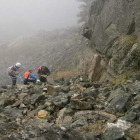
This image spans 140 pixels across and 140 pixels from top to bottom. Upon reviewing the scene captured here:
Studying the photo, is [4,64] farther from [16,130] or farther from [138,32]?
[16,130]

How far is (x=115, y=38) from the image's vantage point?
1349cm

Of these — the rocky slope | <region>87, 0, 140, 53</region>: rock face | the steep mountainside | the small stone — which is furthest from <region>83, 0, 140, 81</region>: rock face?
the steep mountainside

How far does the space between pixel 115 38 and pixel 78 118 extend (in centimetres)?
772

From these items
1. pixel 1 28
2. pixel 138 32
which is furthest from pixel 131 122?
pixel 1 28

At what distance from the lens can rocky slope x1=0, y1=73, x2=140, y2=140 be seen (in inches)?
181

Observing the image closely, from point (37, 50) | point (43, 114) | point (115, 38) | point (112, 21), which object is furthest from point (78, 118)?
point (37, 50)

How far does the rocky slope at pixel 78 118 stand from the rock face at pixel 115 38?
2484 millimetres

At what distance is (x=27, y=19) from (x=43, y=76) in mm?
90271

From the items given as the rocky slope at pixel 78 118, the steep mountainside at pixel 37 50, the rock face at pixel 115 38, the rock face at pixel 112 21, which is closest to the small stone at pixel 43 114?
the rocky slope at pixel 78 118

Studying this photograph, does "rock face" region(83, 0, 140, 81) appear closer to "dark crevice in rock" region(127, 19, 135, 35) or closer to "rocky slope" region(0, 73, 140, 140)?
"dark crevice in rock" region(127, 19, 135, 35)

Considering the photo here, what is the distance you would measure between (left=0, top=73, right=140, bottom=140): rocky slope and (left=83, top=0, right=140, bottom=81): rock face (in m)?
2.48

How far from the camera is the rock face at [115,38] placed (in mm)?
11408

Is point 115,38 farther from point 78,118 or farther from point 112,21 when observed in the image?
point 78,118

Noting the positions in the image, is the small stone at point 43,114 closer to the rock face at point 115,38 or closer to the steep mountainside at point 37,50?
the rock face at point 115,38
